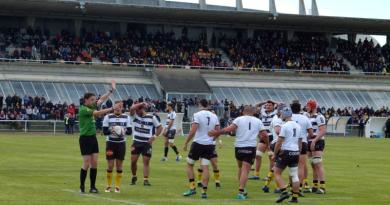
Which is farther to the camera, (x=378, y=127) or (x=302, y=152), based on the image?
(x=378, y=127)

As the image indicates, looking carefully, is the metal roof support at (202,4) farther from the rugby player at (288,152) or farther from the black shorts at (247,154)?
the rugby player at (288,152)

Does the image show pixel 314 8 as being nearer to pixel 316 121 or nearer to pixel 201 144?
pixel 316 121

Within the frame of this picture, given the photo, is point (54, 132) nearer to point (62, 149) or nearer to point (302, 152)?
point (62, 149)

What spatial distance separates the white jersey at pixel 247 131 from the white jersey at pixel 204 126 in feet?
2.34

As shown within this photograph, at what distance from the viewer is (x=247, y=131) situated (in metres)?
19.1

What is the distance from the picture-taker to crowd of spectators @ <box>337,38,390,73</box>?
85.8 meters

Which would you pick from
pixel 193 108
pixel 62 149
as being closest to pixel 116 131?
pixel 62 149

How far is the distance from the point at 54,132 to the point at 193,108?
42.0ft

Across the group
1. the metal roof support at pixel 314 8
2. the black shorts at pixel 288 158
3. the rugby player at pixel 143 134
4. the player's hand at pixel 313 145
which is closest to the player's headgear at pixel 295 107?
the black shorts at pixel 288 158

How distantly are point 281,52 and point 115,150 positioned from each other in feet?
211

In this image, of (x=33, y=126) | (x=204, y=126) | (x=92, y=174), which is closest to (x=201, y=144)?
(x=204, y=126)

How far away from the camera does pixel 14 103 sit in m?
59.6

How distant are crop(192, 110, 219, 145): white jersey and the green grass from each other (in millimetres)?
1253

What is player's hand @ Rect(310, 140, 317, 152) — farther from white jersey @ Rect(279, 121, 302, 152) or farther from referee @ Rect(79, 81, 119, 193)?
referee @ Rect(79, 81, 119, 193)
